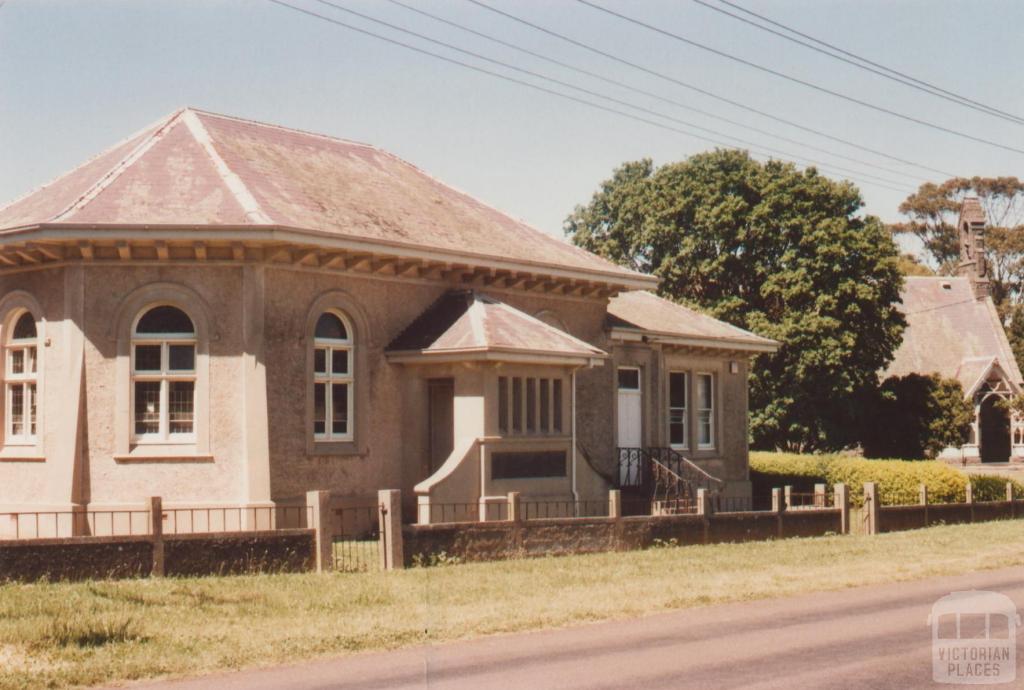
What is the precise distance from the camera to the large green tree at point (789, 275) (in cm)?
4131

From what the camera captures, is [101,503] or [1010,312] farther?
[1010,312]

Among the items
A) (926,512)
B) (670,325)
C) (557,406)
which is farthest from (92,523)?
(926,512)

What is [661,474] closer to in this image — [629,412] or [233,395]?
[629,412]

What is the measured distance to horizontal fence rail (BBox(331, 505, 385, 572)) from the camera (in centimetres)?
1766

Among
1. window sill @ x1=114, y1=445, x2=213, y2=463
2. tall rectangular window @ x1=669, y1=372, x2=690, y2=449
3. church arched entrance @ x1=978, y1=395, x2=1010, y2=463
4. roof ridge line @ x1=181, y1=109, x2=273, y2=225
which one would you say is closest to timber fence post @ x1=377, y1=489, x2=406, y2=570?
window sill @ x1=114, y1=445, x2=213, y2=463

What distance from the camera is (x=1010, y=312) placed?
7712cm

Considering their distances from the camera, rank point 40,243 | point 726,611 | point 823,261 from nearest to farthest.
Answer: point 726,611
point 40,243
point 823,261

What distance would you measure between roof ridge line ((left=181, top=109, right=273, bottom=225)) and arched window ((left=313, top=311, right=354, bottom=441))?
7.59 feet

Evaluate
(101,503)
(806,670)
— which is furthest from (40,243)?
(806,670)

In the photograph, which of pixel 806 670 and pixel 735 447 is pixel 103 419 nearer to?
pixel 806 670

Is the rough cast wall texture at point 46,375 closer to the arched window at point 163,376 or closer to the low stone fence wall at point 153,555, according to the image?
the arched window at point 163,376

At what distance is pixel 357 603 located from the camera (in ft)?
47.8

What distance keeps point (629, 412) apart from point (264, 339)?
11.1 metres

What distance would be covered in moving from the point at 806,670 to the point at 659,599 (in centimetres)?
480
